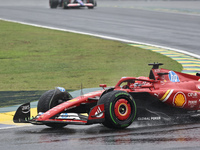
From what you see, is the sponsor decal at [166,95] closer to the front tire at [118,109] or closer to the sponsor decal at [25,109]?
the front tire at [118,109]

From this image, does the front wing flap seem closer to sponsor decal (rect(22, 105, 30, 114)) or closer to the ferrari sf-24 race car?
sponsor decal (rect(22, 105, 30, 114))

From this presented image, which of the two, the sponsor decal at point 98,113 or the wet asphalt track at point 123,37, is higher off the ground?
the sponsor decal at point 98,113

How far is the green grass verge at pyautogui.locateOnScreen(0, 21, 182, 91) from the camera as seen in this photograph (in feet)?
54.1

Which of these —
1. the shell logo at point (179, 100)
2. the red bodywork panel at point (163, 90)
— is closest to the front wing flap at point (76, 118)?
the red bodywork panel at point (163, 90)

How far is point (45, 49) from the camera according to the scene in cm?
2398

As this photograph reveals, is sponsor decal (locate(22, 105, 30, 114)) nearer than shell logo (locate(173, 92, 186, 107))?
Yes

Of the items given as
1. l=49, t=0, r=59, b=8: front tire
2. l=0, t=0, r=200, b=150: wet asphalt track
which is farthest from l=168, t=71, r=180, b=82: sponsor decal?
l=49, t=0, r=59, b=8: front tire

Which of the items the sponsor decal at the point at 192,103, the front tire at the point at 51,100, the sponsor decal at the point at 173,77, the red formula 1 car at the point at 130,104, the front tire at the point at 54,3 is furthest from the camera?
the front tire at the point at 54,3

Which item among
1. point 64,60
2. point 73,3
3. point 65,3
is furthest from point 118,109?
point 73,3

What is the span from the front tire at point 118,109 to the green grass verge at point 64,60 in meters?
5.94

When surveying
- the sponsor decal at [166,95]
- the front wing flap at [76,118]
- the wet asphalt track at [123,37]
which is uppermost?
the sponsor decal at [166,95]

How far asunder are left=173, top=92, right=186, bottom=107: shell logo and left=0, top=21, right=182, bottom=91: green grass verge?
18.0 ft

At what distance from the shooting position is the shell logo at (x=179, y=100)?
1019 centimetres

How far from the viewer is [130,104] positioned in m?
9.57
